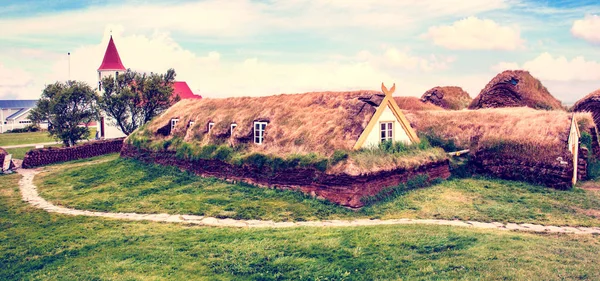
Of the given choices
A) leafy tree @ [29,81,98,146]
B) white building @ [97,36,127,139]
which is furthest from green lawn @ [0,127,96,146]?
leafy tree @ [29,81,98,146]

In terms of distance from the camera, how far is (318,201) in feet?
45.5

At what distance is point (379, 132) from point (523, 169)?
18.7ft

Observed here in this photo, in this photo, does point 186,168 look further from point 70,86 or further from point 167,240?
point 70,86

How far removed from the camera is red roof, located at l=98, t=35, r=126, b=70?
4828 cm

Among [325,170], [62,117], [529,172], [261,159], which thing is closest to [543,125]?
[529,172]

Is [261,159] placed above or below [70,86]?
below

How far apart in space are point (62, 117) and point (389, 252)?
105 feet

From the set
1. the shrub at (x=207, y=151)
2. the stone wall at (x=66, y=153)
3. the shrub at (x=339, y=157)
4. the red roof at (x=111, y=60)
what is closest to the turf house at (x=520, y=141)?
the shrub at (x=339, y=157)

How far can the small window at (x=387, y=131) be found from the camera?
15.9 m

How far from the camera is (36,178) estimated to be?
22359 millimetres

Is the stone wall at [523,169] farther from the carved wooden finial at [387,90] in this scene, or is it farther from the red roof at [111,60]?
the red roof at [111,60]

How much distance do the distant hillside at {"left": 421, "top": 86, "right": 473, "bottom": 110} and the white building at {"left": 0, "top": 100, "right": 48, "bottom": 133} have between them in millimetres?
63847

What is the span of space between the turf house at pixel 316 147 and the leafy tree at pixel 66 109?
16.2 meters

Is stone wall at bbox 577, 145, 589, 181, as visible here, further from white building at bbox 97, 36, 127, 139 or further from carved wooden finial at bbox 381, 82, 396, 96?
white building at bbox 97, 36, 127, 139
